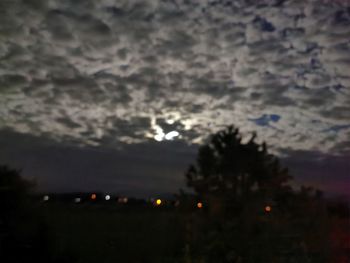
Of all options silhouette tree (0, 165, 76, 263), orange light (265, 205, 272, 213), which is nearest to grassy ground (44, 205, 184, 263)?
silhouette tree (0, 165, 76, 263)

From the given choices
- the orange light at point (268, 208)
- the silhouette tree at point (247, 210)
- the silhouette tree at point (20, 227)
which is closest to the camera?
the silhouette tree at point (20, 227)

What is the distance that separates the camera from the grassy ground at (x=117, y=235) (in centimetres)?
1294

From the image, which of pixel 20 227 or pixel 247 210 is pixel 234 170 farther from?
pixel 20 227

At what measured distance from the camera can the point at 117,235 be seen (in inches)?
578

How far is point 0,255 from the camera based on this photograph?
10.1m

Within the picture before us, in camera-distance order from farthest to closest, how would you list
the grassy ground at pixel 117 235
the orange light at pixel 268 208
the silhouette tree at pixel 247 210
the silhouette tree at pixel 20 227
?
the orange light at pixel 268 208 → the silhouette tree at pixel 247 210 → the grassy ground at pixel 117 235 → the silhouette tree at pixel 20 227

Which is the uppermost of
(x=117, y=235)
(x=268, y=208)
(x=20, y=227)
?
(x=268, y=208)

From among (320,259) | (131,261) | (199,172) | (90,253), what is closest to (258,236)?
(320,259)

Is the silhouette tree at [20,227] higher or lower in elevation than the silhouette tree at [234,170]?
lower

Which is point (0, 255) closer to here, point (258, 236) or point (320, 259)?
point (258, 236)

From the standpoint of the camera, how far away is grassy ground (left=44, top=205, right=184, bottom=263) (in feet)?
42.4

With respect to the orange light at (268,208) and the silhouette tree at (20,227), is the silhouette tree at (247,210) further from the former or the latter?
the silhouette tree at (20,227)

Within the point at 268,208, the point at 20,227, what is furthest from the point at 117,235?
the point at 268,208

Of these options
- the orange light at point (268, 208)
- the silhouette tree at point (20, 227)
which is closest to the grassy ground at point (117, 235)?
the silhouette tree at point (20, 227)
